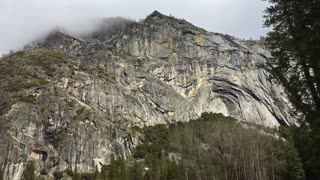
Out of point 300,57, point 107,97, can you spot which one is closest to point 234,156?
point 300,57

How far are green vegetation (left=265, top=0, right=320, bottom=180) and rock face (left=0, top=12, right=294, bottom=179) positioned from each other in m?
102

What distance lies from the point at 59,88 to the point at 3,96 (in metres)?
17.8

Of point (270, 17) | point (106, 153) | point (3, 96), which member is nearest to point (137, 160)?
point (106, 153)

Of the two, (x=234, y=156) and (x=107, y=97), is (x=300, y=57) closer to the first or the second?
(x=234, y=156)

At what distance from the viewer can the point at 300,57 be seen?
1694cm

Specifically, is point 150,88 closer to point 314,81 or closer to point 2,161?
point 2,161

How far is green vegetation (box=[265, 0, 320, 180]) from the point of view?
52.6 ft

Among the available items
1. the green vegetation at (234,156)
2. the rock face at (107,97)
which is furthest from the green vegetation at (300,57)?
the rock face at (107,97)

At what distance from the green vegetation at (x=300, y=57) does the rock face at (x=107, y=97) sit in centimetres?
10231

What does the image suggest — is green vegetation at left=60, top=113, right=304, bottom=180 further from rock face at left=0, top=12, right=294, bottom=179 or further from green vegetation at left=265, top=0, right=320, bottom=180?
rock face at left=0, top=12, right=294, bottom=179

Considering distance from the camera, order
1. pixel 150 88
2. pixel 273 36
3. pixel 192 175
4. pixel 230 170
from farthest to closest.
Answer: pixel 150 88
pixel 192 175
pixel 230 170
pixel 273 36

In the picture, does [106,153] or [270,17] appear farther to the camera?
[106,153]

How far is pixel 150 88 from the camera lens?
570 feet

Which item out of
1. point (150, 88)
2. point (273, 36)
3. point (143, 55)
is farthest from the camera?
point (143, 55)
